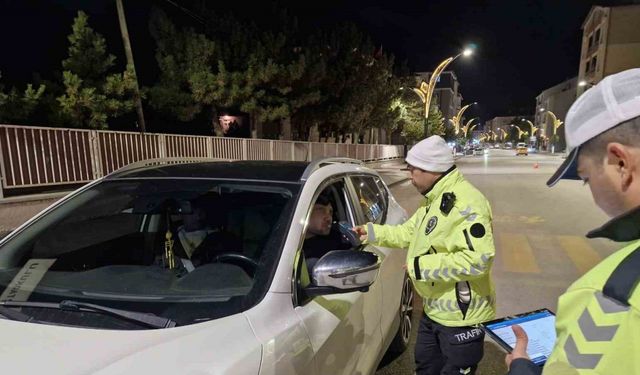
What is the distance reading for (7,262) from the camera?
197 centimetres

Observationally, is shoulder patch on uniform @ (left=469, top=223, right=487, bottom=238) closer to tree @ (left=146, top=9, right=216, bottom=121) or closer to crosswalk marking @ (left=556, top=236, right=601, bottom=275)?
crosswalk marking @ (left=556, top=236, right=601, bottom=275)

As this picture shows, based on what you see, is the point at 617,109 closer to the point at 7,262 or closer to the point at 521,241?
the point at 7,262

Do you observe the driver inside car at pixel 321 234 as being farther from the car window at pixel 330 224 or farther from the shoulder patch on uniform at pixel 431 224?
the shoulder patch on uniform at pixel 431 224

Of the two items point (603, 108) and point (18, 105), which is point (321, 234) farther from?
point (18, 105)

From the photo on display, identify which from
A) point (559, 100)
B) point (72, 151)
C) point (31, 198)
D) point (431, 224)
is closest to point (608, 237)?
point (431, 224)

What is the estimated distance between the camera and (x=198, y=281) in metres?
1.73

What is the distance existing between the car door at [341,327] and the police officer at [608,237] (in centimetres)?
96

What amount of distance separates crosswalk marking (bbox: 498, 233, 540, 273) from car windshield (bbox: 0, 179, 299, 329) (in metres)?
4.63

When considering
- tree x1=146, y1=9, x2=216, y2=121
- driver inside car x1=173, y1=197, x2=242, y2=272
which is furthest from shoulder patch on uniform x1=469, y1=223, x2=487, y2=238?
tree x1=146, y1=9, x2=216, y2=121

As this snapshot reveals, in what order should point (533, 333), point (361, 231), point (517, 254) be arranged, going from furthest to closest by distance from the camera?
point (517, 254) < point (361, 231) < point (533, 333)

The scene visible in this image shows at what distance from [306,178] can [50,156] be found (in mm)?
7169

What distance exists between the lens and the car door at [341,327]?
1.64 meters

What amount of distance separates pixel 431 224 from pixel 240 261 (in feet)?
3.27

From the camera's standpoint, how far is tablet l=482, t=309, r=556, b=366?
130 centimetres
